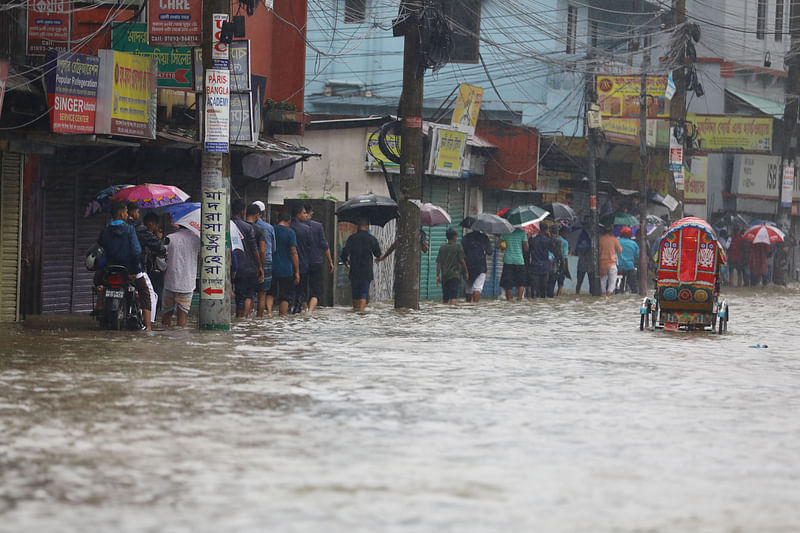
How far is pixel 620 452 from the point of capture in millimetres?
8625

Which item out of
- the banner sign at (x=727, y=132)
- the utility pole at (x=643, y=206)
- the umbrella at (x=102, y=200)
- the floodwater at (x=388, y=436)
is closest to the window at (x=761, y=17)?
the banner sign at (x=727, y=132)

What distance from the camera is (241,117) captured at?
18422 mm

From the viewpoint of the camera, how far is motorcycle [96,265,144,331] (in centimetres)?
1733

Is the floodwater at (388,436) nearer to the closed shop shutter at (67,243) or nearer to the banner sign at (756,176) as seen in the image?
the closed shop shutter at (67,243)

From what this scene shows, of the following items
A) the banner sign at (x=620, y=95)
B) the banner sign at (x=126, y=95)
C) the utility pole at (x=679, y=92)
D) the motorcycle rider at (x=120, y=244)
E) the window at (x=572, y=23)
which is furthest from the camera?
the window at (x=572, y=23)

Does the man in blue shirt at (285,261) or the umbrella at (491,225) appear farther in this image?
the umbrella at (491,225)

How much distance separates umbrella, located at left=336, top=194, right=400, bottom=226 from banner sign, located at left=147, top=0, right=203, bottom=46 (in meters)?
6.70

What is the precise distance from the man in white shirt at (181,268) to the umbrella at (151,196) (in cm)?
100

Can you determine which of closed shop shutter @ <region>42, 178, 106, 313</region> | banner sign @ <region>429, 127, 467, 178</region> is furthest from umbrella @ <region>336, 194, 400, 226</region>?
banner sign @ <region>429, 127, 467, 178</region>

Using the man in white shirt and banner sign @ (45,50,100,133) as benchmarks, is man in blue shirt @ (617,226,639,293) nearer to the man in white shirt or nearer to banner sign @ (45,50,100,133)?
the man in white shirt

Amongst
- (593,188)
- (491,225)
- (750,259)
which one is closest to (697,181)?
(750,259)

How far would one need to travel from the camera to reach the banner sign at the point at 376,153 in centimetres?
2891

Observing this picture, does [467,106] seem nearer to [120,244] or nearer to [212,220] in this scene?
[212,220]

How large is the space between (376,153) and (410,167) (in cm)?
466
